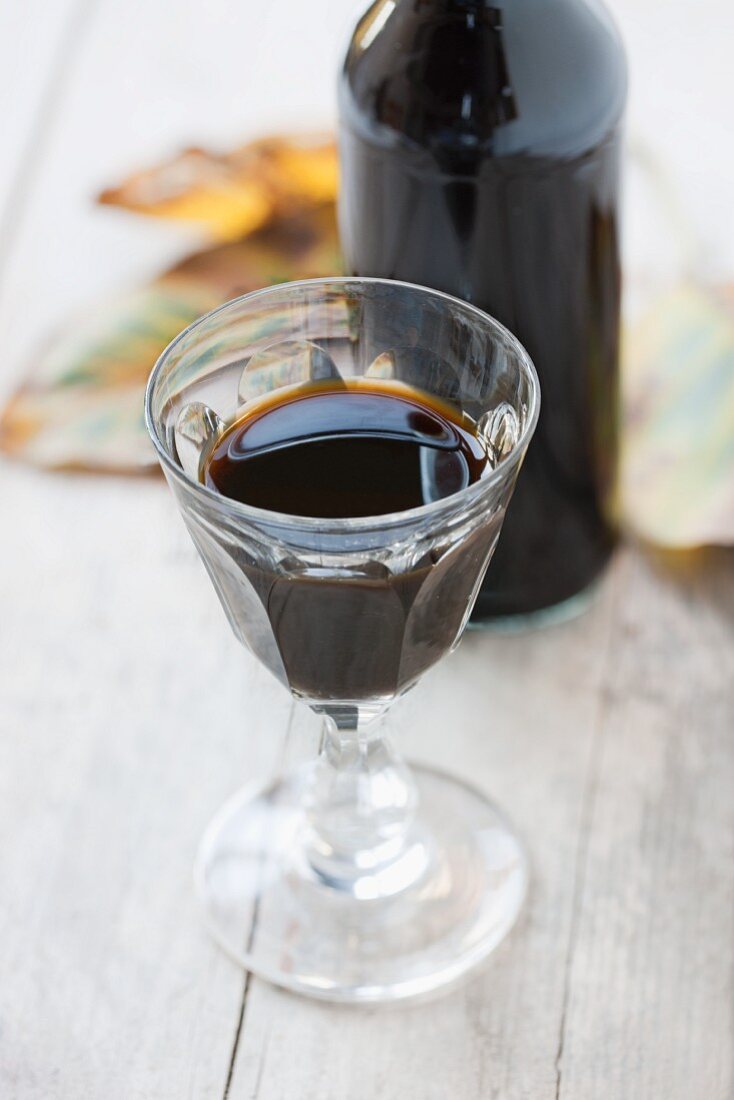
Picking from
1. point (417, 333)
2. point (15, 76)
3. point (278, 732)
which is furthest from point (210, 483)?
point (15, 76)

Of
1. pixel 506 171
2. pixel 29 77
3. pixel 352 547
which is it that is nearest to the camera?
pixel 352 547

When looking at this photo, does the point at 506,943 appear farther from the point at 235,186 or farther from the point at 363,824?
the point at 235,186

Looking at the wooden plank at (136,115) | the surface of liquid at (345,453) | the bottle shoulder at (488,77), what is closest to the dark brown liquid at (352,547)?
the surface of liquid at (345,453)

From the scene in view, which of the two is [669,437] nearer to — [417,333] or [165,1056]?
[417,333]

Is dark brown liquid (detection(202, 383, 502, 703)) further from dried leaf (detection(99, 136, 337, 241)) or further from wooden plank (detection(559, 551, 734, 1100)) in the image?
dried leaf (detection(99, 136, 337, 241))

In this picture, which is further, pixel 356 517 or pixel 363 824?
pixel 363 824

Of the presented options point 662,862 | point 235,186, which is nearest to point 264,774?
point 662,862
